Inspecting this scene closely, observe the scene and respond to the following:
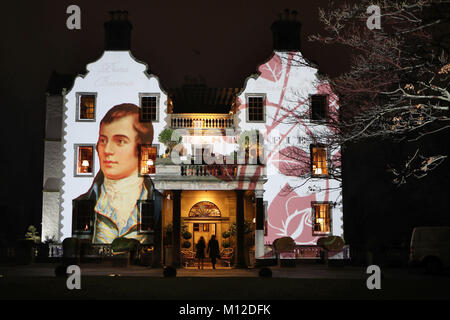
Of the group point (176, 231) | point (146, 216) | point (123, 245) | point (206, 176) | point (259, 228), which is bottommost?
point (123, 245)

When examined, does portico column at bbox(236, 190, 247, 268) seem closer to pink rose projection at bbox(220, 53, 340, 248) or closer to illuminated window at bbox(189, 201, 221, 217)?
pink rose projection at bbox(220, 53, 340, 248)

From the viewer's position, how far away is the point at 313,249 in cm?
2891

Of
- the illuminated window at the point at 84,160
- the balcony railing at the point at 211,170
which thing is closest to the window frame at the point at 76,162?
the illuminated window at the point at 84,160

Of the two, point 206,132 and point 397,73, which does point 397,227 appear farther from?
point 397,73

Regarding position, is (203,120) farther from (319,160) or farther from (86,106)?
(319,160)

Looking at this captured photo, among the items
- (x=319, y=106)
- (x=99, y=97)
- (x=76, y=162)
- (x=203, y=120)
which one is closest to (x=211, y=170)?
(x=203, y=120)

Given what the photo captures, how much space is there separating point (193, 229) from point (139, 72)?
9998 millimetres

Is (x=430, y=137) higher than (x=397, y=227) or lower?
higher

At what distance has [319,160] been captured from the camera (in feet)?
98.6

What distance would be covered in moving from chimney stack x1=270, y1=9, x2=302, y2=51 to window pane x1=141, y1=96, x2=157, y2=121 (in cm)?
817

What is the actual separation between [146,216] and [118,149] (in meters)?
4.26

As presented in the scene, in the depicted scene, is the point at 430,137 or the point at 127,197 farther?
the point at 430,137

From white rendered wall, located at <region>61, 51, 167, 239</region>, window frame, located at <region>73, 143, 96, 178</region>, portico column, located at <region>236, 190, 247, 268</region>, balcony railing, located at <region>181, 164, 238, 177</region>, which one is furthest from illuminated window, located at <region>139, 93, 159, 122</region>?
portico column, located at <region>236, 190, 247, 268</region>

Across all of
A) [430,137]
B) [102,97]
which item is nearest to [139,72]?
[102,97]
